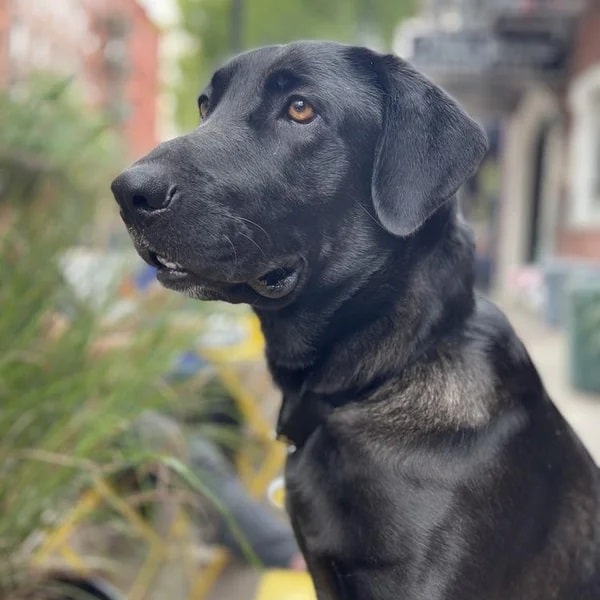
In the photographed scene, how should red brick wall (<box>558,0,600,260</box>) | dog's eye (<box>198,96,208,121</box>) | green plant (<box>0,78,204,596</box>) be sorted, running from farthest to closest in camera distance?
red brick wall (<box>558,0,600,260</box>), green plant (<box>0,78,204,596</box>), dog's eye (<box>198,96,208,121</box>)

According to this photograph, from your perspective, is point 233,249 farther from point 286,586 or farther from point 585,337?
point 585,337

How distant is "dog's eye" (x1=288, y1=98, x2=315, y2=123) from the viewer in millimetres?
1396

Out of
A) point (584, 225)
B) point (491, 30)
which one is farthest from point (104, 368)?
point (491, 30)

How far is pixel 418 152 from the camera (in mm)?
1389

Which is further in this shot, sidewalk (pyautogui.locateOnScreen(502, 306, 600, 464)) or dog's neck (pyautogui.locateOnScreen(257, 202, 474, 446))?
sidewalk (pyautogui.locateOnScreen(502, 306, 600, 464))

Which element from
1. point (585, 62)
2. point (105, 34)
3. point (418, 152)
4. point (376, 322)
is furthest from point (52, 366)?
point (105, 34)

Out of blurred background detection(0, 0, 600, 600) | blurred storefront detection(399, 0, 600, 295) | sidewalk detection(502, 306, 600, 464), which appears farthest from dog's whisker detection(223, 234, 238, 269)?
blurred storefront detection(399, 0, 600, 295)

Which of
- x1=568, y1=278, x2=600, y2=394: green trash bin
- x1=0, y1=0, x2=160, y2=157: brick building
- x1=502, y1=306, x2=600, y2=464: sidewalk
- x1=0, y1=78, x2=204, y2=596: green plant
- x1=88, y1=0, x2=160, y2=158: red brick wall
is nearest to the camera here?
x1=0, y1=78, x2=204, y2=596: green plant

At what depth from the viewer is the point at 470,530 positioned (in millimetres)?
1227

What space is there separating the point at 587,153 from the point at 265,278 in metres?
9.08

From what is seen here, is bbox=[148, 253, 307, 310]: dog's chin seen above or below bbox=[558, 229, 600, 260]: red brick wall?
above

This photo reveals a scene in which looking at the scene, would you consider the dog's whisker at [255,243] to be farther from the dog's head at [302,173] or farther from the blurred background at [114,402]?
the blurred background at [114,402]

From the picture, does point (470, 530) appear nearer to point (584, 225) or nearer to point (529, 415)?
point (529, 415)

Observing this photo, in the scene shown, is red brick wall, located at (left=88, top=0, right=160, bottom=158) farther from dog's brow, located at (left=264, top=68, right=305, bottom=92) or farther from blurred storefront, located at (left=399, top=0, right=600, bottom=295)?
dog's brow, located at (left=264, top=68, right=305, bottom=92)
